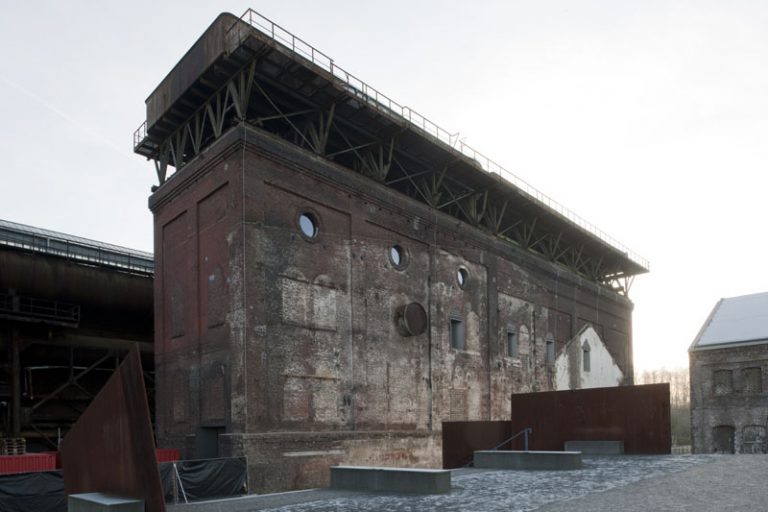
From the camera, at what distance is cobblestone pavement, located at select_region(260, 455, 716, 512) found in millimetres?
10742

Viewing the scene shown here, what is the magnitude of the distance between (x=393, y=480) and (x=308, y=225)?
9579 mm

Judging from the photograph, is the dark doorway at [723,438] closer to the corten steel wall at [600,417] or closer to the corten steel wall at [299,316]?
the corten steel wall at [299,316]

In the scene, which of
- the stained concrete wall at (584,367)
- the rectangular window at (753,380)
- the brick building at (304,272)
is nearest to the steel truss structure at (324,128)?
the brick building at (304,272)

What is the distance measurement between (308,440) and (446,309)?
8642 mm

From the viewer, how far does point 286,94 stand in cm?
2075

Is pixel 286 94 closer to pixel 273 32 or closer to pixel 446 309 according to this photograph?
pixel 273 32

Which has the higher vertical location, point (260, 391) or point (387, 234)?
point (387, 234)

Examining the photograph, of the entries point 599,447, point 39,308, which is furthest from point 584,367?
point 39,308

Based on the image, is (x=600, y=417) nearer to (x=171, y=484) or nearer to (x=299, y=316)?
(x=299, y=316)

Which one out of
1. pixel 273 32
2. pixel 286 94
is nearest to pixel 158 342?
pixel 286 94

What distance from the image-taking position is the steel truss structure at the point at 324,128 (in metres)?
19.3

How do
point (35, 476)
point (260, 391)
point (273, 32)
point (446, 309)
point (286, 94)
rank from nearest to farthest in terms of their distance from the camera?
point (35, 476) < point (260, 391) < point (273, 32) < point (286, 94) < point (446, 309)

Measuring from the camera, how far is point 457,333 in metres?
26.2

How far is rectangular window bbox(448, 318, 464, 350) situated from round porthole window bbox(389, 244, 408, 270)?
12.2 ft
